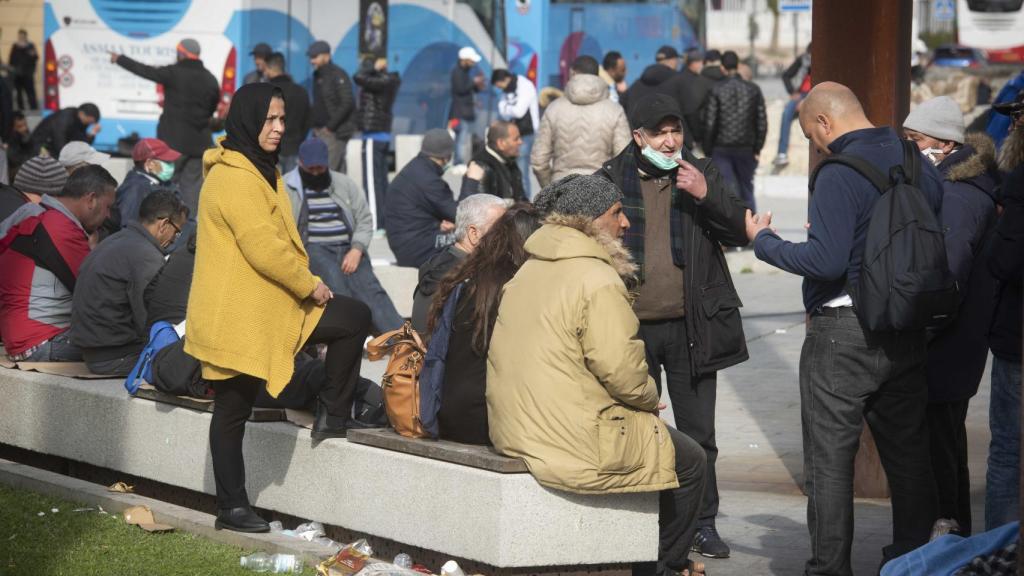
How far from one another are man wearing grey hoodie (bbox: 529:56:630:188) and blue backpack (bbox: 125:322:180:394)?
16.6ft

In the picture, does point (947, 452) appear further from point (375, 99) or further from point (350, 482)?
point (375, 99)

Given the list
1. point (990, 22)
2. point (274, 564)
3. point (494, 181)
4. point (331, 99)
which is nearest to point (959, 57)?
point (990, 22)

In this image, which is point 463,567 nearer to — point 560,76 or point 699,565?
point 699,565

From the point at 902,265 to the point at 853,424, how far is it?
0.59 meters

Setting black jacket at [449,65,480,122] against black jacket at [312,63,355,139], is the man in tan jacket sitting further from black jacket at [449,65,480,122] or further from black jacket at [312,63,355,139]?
black jacket at [449,65,480,122]

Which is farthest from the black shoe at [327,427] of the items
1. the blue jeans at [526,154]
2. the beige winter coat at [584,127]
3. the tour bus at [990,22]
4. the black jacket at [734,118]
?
the tour bus at [990,22]

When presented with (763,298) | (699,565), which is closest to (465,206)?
(699,565)

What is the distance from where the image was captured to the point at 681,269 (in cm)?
620

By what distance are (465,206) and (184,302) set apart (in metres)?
1.39

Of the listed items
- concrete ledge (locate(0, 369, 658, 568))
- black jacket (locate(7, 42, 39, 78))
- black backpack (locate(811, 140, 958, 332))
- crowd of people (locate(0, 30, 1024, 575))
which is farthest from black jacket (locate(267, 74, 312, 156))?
black jacket (locate(7, 42, 39, 78))

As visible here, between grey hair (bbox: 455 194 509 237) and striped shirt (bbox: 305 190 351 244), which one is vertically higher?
grey hair (bbox: 455 194 509 237)

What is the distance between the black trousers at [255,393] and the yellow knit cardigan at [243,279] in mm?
139

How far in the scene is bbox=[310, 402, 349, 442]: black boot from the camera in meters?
6.12

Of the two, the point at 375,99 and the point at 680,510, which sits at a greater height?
the point at 375,99
